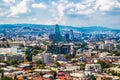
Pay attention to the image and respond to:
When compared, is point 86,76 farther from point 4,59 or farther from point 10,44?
point 10,44

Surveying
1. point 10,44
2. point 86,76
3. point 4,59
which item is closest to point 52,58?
point 4,59

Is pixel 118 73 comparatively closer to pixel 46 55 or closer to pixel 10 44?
pixel 46 55

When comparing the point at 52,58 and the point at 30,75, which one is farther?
the point at 52,58

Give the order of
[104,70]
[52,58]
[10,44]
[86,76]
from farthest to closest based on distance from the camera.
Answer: [10,44] < [52,58] < [104,70] < [86,76]

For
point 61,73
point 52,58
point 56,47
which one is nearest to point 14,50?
point 56,47

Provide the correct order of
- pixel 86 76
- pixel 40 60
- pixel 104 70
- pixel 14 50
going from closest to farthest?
pixel 86 76
pixel 104 70
pixel 40 60
pixel 14 50

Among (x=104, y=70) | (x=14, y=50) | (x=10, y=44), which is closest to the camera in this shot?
(x=104, y=70)

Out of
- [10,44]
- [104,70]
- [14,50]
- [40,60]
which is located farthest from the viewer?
[10,44]

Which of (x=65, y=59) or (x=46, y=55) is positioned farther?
(x=65, y=59)
